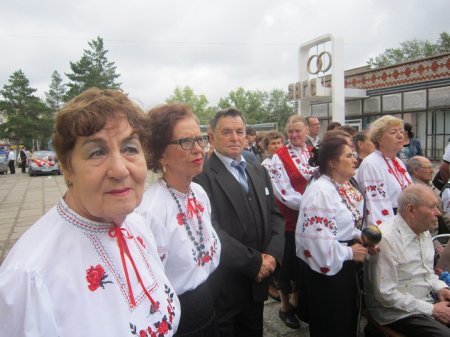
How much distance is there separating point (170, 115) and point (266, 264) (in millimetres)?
1202

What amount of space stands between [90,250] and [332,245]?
193 cm

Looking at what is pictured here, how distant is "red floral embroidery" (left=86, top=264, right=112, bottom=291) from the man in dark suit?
1.25 metres

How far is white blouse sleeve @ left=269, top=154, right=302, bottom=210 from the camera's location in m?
3.77

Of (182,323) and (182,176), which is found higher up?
(182,176)

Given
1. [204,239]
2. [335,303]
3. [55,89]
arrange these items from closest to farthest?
[204,239], [335,303], [55,89]

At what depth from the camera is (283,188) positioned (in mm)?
3836

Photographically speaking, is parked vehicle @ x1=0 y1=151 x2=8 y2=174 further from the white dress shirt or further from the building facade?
the white dress shirt

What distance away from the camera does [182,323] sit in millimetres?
1791

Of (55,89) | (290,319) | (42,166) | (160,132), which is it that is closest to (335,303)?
(290,319)

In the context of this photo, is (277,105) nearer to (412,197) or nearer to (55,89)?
(55,89)

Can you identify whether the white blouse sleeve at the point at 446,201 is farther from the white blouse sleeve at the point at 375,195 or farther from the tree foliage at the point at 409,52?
the tree foliage at the point at 409,52

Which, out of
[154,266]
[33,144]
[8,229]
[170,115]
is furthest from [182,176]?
[33,144]

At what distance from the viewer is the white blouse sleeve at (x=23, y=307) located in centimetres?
100

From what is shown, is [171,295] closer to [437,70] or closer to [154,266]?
[154,266]
